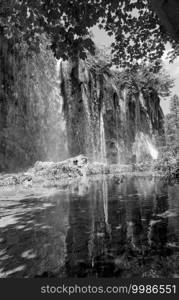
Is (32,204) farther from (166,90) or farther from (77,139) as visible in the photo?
(166,90)

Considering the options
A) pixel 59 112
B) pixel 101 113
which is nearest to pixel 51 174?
pixel 59 112

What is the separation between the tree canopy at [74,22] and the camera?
5.25m

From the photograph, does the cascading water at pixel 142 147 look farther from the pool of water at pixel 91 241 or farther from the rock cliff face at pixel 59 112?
the pool of water at pixel 91 241

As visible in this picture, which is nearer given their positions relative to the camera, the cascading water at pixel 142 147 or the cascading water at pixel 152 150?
the cascading water at pixel 142 147

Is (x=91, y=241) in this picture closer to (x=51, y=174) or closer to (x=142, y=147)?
(x=51, y=174)

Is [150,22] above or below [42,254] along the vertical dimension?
above

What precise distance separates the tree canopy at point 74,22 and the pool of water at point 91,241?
339cm


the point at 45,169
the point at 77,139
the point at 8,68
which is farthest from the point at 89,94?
the point at 45,169

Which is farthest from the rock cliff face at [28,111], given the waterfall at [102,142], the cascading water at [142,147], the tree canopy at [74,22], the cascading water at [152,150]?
the cascading water at [152,150]

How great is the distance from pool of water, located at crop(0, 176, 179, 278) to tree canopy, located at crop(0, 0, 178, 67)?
3.39 meters

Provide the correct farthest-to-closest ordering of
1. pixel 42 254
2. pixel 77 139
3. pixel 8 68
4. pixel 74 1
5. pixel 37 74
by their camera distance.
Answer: pixel 77 139
pixel 37 74
pixel 8 68
pixel 74 1
pixel 42 254

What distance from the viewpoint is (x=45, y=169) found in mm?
13094

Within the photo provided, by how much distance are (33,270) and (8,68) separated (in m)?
16.3

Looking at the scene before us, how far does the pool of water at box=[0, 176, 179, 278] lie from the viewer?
263 cm
